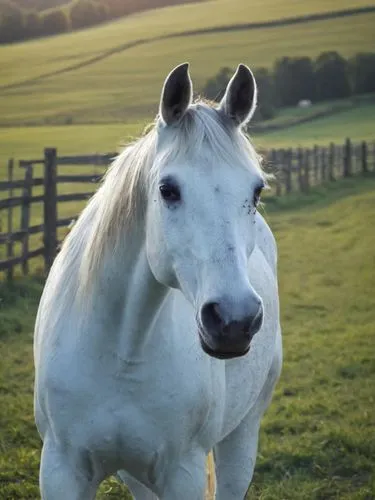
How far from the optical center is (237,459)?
256 centimetres

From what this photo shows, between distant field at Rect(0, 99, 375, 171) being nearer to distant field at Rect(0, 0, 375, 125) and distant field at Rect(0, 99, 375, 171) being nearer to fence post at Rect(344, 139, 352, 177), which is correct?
distant field at Rect(0, 0, 375, 125)

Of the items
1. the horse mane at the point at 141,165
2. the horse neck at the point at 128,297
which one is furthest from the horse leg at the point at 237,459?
the horse mane at the point at 141,165

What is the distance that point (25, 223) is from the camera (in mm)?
6871

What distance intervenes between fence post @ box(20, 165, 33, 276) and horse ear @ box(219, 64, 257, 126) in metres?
5.24

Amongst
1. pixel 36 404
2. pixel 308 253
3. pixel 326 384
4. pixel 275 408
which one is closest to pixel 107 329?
pixel 36 404

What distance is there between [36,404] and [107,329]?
35 cm

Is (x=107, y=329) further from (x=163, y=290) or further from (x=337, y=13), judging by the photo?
(x=337, y=13)

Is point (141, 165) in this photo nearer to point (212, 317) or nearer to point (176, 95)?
point (176, 95)

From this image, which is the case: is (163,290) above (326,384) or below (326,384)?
above

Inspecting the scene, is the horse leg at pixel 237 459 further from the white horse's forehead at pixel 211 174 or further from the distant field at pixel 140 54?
the distant field at pixel 140 54

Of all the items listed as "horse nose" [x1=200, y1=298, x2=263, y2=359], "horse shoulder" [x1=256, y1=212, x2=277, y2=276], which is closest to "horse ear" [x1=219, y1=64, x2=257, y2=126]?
"horse nose" [x1=200, y1=298, x2=263, y2=359]

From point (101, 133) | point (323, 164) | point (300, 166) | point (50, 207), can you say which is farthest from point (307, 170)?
point (50, 207)

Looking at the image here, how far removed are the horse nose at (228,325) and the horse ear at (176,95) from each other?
0.47 m

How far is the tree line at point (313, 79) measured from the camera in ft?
25.7
